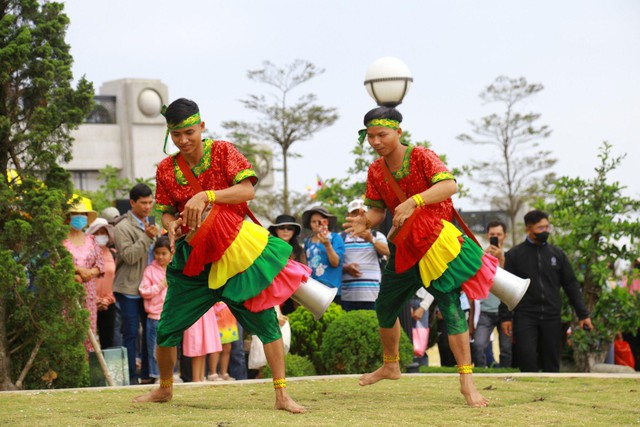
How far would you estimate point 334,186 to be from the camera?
96.5 feet

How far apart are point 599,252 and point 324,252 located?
11.0ft

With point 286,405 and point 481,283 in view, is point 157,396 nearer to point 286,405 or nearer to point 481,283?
point 286,405

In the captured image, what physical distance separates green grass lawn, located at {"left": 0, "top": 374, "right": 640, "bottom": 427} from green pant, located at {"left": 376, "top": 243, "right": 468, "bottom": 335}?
1.93ft

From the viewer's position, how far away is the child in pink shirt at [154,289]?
36.6ft

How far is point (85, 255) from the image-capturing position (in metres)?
11.0

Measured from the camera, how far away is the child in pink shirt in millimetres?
11164

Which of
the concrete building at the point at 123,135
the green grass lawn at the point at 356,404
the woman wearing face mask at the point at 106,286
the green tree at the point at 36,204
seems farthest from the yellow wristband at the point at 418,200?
the concrete building at the point at 123,135

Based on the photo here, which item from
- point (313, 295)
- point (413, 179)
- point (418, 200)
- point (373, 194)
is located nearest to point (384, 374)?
point (313, 295)

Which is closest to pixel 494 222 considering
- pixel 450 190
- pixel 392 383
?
pixel 392 383

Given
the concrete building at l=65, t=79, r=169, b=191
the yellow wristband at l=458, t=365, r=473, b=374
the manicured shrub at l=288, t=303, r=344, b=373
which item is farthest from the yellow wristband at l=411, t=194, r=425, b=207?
the concrete building at l=65, t=79, r=169, b=191

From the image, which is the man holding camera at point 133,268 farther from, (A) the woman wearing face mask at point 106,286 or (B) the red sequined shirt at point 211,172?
(B) the red sequined shirt at point 211,172

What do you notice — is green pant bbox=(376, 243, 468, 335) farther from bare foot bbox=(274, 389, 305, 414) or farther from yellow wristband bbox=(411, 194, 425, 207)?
bare foot bbox=(274, 389, 305, 414)

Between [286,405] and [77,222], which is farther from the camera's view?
[77,222]

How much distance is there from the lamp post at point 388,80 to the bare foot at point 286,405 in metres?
6.47
